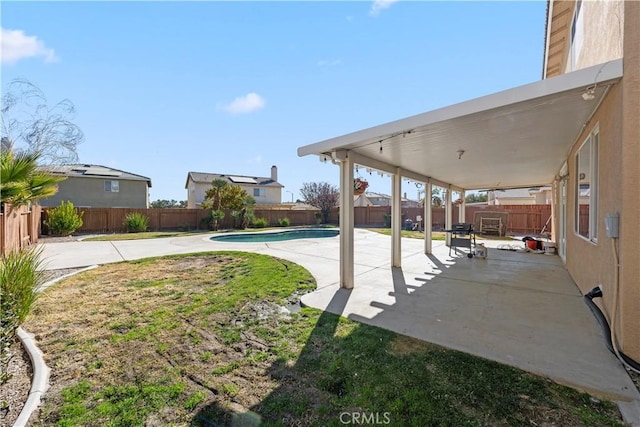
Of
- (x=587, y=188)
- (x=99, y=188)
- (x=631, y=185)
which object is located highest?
(x=99, y=188)

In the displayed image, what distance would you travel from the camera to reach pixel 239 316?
4125mm

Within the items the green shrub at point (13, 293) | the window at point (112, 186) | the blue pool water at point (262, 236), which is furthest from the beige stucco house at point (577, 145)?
the window at point (112, 186)

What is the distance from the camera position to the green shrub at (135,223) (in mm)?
17391

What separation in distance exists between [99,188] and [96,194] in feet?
1.70

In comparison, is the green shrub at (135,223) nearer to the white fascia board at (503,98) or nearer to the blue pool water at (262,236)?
the blue pool water at (262,236)

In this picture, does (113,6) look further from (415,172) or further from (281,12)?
(415,172)

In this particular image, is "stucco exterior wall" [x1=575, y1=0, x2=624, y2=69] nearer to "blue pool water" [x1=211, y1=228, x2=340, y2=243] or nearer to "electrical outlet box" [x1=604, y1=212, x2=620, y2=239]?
"electrical outlet box" [x1=604, y1=212, x2=620, y2=239]

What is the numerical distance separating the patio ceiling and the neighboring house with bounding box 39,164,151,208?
78.2 ft

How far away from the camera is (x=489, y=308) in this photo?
445 centimetres

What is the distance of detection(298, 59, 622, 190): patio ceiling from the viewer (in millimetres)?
2992

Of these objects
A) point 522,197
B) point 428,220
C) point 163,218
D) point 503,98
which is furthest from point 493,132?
point 522,197

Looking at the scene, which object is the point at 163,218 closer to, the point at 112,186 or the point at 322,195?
the point at 112,186

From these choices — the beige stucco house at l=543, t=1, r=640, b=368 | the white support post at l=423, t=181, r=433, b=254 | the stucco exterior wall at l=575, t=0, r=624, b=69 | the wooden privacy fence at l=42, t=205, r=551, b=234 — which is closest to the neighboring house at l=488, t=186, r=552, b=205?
the wooden privacy fence at l=42, t=205, r=551, b=234

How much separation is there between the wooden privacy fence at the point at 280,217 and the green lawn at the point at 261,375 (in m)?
15.2
